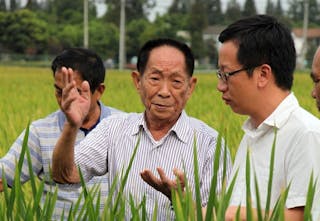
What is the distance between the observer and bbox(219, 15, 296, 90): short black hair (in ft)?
6.46

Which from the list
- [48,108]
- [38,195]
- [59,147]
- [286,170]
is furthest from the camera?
[48,108]

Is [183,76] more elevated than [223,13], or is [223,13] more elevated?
[183,76]

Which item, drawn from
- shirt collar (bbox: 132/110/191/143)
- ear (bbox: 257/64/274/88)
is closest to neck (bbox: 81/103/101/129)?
shirt collar (bbox: 132/110/191/143)

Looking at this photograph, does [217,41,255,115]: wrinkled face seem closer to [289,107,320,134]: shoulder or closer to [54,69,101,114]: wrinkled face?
[289,107,320,134]: shoulder

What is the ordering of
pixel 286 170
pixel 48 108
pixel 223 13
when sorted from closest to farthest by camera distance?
pixel 286 170 → pixel 48 108 → pixel 223 13

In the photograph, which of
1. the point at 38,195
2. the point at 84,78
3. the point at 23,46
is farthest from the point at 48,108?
the point at 23,46

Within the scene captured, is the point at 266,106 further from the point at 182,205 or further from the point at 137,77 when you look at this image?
the point at 137,77

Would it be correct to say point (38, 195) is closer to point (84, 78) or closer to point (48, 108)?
point (84, 78)

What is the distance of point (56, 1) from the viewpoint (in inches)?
2121

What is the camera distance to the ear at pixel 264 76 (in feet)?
6.37

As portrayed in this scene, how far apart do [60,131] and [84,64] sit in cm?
23

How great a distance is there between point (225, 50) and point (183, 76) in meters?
0.43

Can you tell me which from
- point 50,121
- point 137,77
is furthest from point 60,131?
point 137,77

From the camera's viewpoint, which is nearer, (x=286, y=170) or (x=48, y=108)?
(x=286, y=170)
